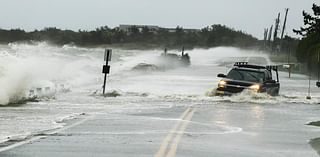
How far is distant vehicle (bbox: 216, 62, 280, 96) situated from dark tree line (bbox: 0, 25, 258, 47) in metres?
92.0

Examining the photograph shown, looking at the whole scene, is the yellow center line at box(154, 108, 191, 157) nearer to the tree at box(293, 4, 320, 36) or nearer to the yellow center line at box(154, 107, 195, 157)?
the yellow center line at box(154, 107, 195, 157)

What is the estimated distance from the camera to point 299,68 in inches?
2891

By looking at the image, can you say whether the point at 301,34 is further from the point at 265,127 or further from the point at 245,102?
the point at 265,127

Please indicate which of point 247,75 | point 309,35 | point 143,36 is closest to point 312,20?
point 309,35

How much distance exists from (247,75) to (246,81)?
63 cm

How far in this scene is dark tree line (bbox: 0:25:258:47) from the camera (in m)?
129

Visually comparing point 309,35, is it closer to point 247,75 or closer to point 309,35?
point 309,35

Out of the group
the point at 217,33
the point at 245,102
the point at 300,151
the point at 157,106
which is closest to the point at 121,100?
the point at 157,106

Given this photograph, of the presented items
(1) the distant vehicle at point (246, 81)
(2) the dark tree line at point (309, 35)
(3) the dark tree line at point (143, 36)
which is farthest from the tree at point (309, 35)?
(3) the dark tree line at point (143, 36)

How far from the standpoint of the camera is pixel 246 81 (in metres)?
26.2

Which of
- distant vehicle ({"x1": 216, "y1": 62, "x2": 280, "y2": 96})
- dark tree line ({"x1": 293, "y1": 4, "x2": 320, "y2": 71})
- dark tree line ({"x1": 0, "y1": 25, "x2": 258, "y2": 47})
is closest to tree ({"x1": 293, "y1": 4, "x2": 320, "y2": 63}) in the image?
dark tree line ({"x1": 293, "y1": 4, "x2": 320, "y2": 71})

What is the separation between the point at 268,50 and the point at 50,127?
133 metres

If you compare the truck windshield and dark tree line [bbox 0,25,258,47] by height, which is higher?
dark tree line [bbox 0,25,258,47]

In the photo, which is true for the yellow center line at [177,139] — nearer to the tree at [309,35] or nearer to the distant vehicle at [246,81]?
the distant vehicle at [246,81]
